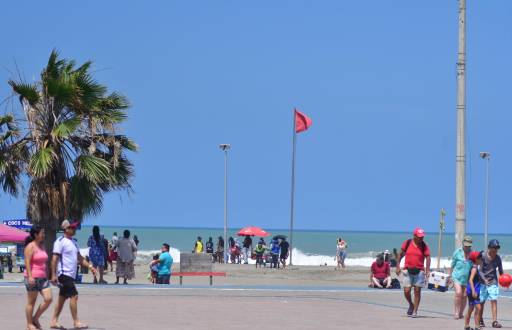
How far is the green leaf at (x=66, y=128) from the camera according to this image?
1233 inches

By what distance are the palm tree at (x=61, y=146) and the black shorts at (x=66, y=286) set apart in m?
13.3

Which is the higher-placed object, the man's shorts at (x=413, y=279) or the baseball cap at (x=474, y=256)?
the baseball cap at (x=474, y=256)

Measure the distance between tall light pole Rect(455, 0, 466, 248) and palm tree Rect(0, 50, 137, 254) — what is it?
9.39m

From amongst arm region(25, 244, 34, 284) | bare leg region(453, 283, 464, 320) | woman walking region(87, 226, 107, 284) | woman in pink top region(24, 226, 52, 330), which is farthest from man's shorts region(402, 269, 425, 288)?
woman walking region(87, 226, 107, 284)

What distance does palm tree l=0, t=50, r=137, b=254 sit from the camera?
3144 centimetres

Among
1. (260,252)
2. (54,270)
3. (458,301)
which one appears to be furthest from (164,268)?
(260,252)

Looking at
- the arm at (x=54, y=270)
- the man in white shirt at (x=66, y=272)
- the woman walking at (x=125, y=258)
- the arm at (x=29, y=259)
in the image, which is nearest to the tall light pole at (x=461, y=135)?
the woman walking at (x=125, y=258)

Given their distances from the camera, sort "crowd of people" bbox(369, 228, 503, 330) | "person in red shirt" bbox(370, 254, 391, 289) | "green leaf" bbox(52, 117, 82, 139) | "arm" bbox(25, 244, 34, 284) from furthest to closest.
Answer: "person in red shirt" bbox(370, 254, 391, 289), "green leaf" bbox(52, 117, 82, 139), "crowd of people" bbox(369, 228, 503, 330), "arm" bbox(25, 244, 34, 284)

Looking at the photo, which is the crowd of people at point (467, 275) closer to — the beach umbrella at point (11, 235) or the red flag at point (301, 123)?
the beach umbrella at point (11, 235)

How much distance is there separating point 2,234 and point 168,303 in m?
16.4

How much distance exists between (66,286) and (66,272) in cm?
21

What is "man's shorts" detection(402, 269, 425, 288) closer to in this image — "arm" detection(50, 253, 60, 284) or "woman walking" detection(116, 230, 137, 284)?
"arm" detection(50, 253, 60, 284)

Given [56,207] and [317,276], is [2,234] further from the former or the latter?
[317,276]

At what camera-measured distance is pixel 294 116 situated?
60781mm
